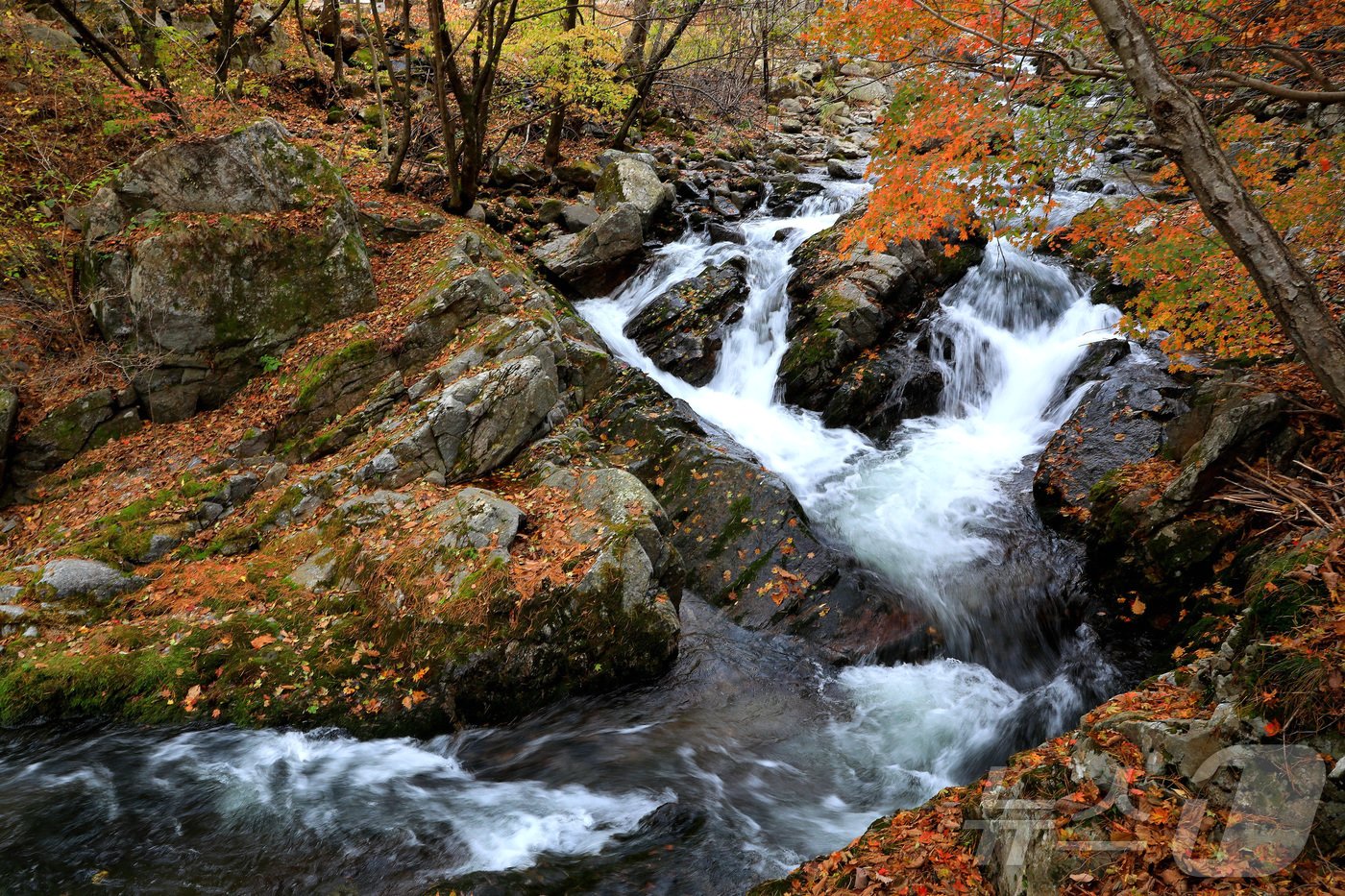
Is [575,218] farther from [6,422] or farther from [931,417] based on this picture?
[6,422]

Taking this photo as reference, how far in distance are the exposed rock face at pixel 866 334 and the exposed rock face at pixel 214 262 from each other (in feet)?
24.8

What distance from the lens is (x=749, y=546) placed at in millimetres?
8289

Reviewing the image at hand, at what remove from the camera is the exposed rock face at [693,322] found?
12211mm

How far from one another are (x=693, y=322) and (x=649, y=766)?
345 inches

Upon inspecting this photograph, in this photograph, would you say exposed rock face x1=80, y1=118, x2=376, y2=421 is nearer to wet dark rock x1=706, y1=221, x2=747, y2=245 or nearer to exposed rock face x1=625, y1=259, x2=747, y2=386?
exposed rock face x1=625, y1=259, x2=747, y2=386

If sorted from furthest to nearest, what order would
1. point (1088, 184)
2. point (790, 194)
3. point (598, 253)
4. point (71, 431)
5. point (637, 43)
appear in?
point (790, 194) < point (637, 43) < point (1088, 184) < point (598, 253) < point (71, 431)

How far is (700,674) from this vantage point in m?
7.01

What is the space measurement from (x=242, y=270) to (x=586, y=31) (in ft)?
28.4

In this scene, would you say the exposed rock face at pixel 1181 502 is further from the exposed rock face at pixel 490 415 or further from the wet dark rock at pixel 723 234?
the wet dark rock at pixel 723 234

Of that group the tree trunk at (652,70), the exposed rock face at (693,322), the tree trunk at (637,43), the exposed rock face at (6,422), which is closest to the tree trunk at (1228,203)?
the exposed rock face at (693,322)

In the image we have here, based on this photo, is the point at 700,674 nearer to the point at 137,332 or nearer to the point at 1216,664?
the point at 1216,664

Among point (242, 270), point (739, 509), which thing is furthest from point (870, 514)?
point (242, 270)

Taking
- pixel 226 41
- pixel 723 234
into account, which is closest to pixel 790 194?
pixel 723 234

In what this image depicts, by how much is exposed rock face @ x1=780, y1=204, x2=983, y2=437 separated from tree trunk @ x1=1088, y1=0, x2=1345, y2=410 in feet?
23.0
